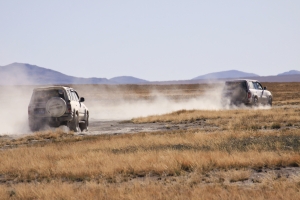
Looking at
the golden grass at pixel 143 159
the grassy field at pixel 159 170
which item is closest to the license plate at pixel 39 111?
the grassy field at pixel 159 170

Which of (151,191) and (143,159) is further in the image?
(143,159)

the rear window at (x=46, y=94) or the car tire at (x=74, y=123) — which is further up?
the rear window at (x=46, y=94)

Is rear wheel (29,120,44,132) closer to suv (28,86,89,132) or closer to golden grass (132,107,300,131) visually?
suv (28,86,89,132)

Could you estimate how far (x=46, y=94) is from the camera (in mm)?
23375

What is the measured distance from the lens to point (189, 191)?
9.78 metres

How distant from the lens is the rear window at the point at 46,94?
2323 centimetres

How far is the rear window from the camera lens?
23.2 meters

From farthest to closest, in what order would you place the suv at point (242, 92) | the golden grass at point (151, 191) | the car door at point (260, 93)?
the car door at point (260, 93) → the suv at point (242, 92) → the golden grass at point (151, 191)

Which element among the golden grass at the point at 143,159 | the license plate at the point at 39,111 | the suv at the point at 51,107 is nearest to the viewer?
the golden grass at the point at 143,159

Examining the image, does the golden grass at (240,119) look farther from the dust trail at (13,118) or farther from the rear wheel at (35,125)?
the rear wheel at (35,125)

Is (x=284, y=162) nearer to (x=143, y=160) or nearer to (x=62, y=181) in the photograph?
(x=143, y=160)

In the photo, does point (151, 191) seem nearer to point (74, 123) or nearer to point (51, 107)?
point (51, 107)

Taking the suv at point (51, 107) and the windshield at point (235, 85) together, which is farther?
the windshield at point (235, 85)

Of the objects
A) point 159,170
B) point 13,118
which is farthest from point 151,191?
point 13,118
